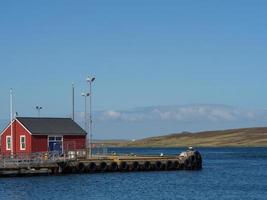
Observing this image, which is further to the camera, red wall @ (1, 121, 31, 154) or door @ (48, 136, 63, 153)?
door @ (48, 136, 63, 153)

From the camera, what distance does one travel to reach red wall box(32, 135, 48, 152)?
8262cm

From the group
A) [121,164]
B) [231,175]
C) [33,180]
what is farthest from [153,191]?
[231,175]

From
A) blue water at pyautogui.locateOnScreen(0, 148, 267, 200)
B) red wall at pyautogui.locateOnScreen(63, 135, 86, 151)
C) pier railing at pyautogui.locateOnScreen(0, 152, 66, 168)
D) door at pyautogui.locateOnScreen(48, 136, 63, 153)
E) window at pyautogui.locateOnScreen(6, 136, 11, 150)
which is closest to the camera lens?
blue water at pyautogui.locateOnScreen(0, 148, 267, 200)

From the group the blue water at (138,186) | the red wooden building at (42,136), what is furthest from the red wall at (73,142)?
the blue water at (138,186)

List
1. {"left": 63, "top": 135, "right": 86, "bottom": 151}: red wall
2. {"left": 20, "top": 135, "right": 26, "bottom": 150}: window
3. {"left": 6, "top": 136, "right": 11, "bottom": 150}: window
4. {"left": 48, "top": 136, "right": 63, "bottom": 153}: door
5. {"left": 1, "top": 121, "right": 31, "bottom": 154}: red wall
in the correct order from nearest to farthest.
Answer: {"left": 1, "top": 121, "right": 31, "bottom": 154}: red wall, {"left": 20, "top": 135, "right": 26, "bottom": 150}: window, {"left": 48, "top": 136, "right": 63, "bottom": 153}: door, {"left": 63, "top": 135, "right": 86, "bottom": 151}: red wall, {"left": 6, "top": 136, "right": 11, "bottom": 150}: window

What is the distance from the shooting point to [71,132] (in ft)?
281

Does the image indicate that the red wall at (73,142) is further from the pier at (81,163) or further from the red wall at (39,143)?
the red wall at (39,143)

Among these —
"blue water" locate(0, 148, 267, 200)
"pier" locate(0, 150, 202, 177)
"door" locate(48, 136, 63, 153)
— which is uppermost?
"door" locate(48, 136, 63, 153)

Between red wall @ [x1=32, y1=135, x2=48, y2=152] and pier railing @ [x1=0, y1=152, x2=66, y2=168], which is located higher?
red wall @ [x1=32, y1=135, x2=48, y2=152]

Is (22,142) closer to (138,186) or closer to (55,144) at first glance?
(55,144)

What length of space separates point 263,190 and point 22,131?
97.5 feet

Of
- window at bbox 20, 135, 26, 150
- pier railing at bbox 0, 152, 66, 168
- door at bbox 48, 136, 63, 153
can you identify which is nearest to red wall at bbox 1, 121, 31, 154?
window at bbox 20, 135, 26, 150

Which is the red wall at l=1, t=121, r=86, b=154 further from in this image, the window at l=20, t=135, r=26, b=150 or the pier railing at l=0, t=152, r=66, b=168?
the pier railing at l=0, t=152, r=66, b=168

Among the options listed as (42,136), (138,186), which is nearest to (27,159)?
(42,136)
